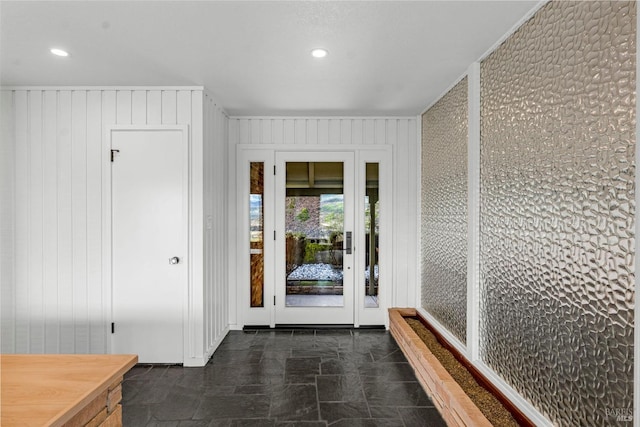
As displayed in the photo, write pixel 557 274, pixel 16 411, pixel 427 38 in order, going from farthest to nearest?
pixel 427 38
pixel 557 274
pixel 16 411

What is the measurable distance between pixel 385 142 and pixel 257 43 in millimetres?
2374

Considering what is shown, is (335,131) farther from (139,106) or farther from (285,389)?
(285,389)

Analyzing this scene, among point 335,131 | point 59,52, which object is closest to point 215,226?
point 335,131

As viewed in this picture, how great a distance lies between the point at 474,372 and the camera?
9.02 feet

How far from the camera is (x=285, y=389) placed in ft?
9.70

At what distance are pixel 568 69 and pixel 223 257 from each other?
11.7 ft

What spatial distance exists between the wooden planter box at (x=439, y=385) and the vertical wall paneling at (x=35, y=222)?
11.3 ft

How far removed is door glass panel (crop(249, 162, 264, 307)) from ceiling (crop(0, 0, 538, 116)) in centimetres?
122

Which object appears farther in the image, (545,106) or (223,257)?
(223,257)

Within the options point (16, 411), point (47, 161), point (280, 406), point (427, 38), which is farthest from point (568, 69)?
point (47, 161)

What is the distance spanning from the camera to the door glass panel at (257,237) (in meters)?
4.55

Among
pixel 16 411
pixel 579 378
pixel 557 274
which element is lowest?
pixel 579 378

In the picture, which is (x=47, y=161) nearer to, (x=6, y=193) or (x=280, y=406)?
(x=6, y=193)

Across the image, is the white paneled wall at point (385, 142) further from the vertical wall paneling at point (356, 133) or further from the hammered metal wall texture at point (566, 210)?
the hammered metal wall texture at point (566, 210)
